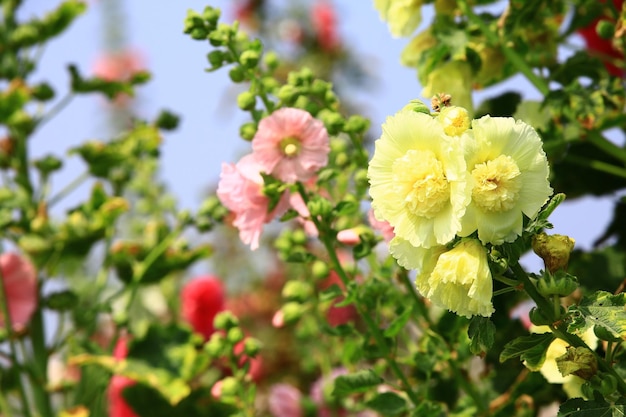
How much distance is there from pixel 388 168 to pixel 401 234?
4 centimetres

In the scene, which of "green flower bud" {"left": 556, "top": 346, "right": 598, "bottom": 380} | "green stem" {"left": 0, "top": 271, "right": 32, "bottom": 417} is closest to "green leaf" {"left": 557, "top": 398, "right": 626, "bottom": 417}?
"green flower bud" {"left": 556, "top": 346, "right": 598, "bottom": 380}

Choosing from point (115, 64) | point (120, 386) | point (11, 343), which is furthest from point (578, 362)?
point (115, 64)

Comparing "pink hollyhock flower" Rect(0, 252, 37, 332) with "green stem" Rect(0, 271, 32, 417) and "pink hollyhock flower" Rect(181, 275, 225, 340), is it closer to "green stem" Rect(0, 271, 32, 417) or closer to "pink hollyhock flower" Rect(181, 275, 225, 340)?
"green stem" Rect(0, 271, 32, 417)

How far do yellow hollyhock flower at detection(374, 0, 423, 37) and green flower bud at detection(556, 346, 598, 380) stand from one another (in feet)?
1.32

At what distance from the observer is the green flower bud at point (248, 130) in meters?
0.67

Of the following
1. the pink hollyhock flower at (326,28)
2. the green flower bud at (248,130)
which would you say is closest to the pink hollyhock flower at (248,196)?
the green flower bud at (248,130)

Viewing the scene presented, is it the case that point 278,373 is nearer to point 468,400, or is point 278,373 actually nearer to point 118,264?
point 118,264

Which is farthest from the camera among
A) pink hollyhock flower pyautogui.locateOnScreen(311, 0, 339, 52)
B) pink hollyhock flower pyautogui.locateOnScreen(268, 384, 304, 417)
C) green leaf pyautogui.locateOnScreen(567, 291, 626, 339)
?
pink hollyhock flower pyautogui.locateOnScreen(311, 0, 339, 52)

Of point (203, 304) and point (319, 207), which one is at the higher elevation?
point (319, 207)

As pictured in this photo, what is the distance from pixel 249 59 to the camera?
0.66m

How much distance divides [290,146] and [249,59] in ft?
0.27

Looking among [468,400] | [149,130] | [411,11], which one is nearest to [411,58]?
[411,11]

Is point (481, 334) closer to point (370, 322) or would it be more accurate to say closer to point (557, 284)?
point (557, 284)

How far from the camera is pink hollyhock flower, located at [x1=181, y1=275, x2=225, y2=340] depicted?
1.38 metres
